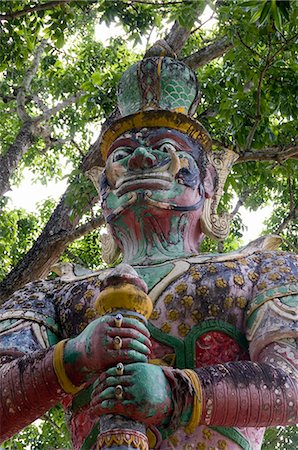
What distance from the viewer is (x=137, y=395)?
2285 millimetres

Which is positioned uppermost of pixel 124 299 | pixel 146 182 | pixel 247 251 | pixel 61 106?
pixel 61 106

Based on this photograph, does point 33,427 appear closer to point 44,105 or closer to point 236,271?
point 44,105

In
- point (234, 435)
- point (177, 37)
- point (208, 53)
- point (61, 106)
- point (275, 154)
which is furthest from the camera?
point (61, 106)

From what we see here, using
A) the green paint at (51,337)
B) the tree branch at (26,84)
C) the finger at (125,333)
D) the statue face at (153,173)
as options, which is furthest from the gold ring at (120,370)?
the tree branch at (26,84)

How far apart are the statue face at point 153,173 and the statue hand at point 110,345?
1065 mm

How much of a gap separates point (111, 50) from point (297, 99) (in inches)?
175

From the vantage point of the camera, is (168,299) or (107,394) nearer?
(107,394)

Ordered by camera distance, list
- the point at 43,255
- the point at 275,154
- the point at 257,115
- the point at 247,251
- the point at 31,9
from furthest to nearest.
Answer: the point at 43,255 < the point at 275,154 < the point at 31,9 < the point at 257,115 < the point at 247,251

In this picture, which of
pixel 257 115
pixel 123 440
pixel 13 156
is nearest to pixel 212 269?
pixel 123 440

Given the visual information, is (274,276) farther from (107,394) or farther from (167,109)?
(167,109)

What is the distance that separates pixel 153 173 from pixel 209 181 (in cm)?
48

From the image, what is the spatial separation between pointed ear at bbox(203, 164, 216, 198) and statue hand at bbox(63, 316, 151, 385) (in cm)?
149

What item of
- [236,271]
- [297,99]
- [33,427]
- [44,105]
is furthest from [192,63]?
[33,427]

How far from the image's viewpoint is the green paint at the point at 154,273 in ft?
10.3
